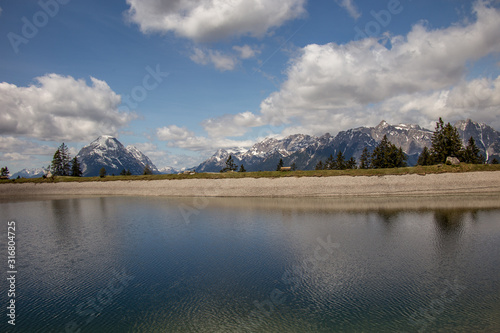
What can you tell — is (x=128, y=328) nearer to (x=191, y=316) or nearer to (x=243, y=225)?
(x=191, y=316)

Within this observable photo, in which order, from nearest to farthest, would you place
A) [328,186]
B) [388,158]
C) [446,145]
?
1. [328,186]
2. [446,145]
3. [388,158]

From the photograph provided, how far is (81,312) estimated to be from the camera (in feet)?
40.5

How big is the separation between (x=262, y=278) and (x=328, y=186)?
160ft

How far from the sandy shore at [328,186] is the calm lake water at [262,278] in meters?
30.5

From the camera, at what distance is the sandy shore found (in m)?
57.6

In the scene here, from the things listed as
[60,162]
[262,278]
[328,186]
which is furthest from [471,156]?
[60,162]

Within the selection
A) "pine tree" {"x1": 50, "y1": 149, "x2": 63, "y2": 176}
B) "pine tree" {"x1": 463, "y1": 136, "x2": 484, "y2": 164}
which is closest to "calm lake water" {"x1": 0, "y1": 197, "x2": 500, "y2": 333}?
"pine tree" {"x1": 463, "y1": 136, "x2": 484, "y2": 164}

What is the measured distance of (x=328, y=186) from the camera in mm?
61531

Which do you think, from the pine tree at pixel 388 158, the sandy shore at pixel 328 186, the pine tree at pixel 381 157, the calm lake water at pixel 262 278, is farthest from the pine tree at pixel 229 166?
the calm lake water at pixel 262 278

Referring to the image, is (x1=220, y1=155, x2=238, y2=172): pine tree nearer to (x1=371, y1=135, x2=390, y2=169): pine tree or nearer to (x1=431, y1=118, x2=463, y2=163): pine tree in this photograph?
(x1=371, y1=135, x2=390, y2=169): pine tree

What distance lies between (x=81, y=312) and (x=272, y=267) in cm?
1008

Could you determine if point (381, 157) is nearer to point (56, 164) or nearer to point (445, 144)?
point (445, 144)

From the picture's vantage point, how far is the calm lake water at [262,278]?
1130 cm

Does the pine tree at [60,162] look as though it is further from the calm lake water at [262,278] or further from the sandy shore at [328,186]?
the calm lake water at [262,278]
